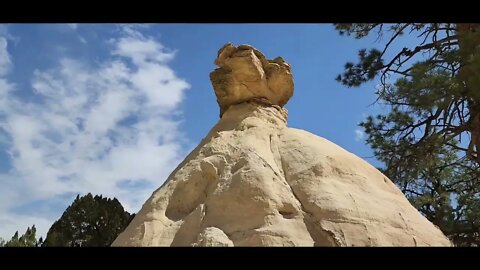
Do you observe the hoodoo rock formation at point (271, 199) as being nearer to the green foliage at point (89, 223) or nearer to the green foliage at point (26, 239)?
the green foliage at point (89, 223)

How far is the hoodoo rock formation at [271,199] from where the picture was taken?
11.4ft

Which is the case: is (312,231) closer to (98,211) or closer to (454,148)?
(454,148)

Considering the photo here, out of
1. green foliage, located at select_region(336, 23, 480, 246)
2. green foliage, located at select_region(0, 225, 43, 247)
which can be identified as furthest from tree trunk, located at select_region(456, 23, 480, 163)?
green foliage, located at select_region(0, 225, 43, 247)

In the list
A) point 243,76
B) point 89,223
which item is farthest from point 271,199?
point 89,223

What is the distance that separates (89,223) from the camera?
10.7 meters

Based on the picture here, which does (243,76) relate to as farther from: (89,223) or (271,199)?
(89,223)

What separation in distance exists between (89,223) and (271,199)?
7.91 meters

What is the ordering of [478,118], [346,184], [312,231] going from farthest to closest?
1. [478,118]
2. [346,184]
3. [312,231]

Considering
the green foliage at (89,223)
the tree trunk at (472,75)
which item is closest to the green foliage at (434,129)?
the tree trunk at (472,75)

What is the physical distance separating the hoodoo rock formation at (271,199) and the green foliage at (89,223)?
6330mm

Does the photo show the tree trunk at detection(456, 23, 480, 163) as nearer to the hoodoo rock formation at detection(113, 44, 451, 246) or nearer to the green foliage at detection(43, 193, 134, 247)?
the hoodoo rock formation at detection(113, 44, 451, 246)
